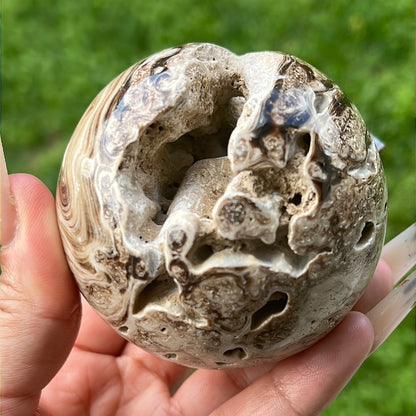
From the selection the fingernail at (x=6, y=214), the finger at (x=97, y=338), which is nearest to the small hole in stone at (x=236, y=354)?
the fingernail at (x=6, y=214)

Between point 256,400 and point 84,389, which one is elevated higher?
point 256,400

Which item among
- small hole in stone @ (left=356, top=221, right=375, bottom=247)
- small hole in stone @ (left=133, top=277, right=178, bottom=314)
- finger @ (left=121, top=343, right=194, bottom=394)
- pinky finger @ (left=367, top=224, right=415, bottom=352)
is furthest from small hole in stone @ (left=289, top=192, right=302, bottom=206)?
finger @ (left=121, top=343, right=194, bottom=394)

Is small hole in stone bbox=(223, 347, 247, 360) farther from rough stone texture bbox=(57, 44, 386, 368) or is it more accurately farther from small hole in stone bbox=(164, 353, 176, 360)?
small hole in stone bbox=(164, 353, 176, 360)

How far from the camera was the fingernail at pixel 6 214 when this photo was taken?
1.40 meters

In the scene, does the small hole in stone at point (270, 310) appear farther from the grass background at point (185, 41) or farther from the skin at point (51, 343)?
the grass background at point (185, 41)

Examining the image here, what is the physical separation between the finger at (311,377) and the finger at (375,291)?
289 mm

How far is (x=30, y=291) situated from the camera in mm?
1403

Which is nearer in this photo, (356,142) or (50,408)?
(356,142)

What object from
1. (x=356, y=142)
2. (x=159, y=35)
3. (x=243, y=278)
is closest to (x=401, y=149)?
(x=159, y=35)

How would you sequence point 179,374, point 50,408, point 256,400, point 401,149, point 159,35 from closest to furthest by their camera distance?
point 256,400
point 50,408
point 179,374
point 401,149
point 159,35

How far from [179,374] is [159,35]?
1.81 m

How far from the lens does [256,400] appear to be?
4.94 ft

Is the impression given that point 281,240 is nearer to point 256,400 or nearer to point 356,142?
point 356,142

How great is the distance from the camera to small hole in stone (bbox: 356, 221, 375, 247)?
4.20 ft
